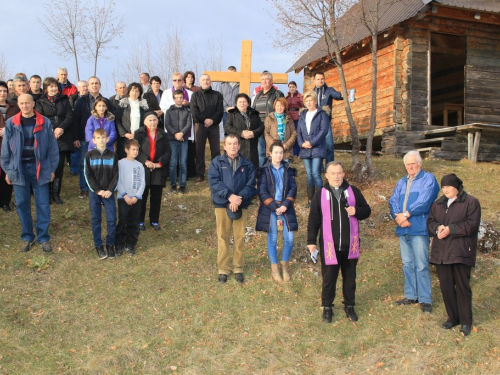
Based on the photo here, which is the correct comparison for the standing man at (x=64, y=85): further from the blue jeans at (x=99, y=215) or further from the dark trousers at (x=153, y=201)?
the blue jeans at (x=99, y=215)

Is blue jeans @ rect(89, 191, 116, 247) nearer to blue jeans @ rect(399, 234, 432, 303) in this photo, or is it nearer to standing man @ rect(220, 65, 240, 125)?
blue jeans @ rect(399, 234, 432, 303)

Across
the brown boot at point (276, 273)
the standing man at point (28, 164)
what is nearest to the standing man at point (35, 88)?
the standing man at point (28, 164)

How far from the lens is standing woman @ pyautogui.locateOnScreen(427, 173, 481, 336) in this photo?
16.4 ft

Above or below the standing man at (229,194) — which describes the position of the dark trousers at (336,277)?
below

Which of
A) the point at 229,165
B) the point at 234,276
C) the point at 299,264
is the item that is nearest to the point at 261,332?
the point at 234,276

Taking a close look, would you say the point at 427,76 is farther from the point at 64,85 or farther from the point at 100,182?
the point at 100,182

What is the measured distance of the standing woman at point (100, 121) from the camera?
25.2 feet

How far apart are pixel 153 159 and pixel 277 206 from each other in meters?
2.55

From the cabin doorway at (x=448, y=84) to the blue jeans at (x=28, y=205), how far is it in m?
14.4

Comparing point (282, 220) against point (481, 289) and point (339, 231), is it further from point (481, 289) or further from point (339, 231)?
point (481, 289)

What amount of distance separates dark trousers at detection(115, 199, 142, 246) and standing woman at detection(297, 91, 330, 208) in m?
2.89

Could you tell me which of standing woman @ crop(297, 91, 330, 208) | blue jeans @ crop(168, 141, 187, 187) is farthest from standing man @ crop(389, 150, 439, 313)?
blue jeans @ crop(168, 141, 187, 187)

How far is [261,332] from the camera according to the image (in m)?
5.18

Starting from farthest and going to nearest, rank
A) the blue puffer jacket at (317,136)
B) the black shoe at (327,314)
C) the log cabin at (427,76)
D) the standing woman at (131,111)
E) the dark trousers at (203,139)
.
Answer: the log cabin at (427,76), the dark trousers at (203,139), the standing woman at (131,111), the blue puffer jacket at (317,136), the black shoe at (327,314)
